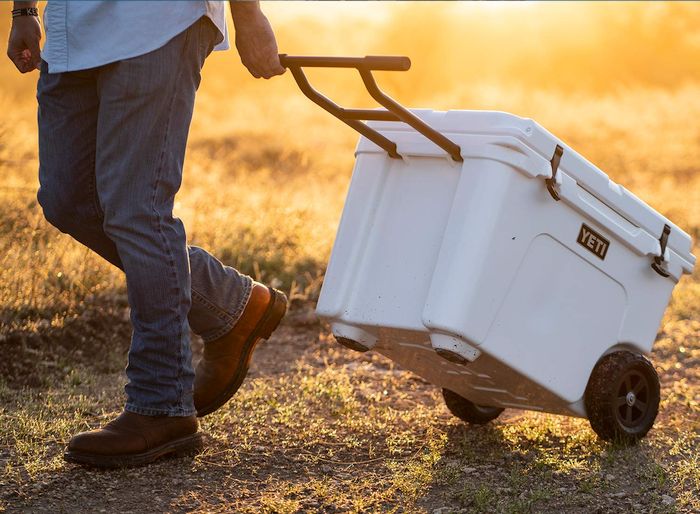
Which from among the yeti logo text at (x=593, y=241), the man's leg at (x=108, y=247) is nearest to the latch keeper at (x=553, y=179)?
the yeti logo text at (x=593, y=241)

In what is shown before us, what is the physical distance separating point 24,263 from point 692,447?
304cm

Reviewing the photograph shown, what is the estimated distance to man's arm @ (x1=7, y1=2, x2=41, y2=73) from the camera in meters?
3.01

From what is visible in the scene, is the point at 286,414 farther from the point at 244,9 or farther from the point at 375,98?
the point at 244,9

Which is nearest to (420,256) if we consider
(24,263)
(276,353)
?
(276,353)

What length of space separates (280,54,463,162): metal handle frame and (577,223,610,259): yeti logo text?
495mm

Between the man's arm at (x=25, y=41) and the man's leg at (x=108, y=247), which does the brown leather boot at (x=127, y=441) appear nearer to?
the man's leg at (x=108, y=247)

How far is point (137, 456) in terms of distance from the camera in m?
2.98

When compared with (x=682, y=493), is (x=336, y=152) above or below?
above

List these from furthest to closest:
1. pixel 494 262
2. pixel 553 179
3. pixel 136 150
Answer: pixel 553 179
pixel 494 262
pixel 136 150

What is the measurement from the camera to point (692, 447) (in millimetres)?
3510

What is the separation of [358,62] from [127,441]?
4.13 ft

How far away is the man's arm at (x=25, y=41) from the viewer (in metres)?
3.01

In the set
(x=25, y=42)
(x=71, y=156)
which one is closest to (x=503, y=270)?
(x=71, y=156)

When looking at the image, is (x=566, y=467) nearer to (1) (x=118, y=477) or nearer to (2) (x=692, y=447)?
(2) (x=692, y=447)
